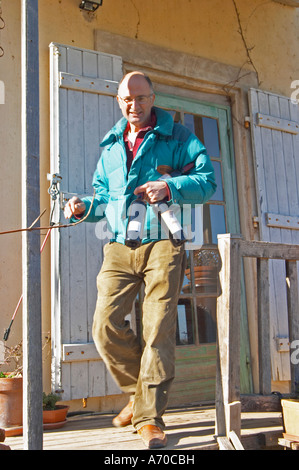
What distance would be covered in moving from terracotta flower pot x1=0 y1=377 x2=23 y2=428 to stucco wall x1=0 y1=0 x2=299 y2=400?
550 millimetres

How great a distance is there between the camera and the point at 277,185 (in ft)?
16.2

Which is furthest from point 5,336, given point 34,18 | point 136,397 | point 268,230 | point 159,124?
point 268,230

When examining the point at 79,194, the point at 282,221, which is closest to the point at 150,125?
the point at 79,194

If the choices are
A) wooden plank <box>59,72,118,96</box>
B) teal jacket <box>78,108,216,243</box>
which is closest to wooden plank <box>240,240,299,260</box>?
teal jacket <box>78,108,216,243</box>

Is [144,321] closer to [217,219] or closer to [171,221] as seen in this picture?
[171,221]

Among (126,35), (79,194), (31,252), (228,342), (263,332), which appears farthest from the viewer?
(126,35)

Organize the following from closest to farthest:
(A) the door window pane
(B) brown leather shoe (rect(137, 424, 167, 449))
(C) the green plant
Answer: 1. (B) brown leather shoe (rect(137, 424, 167, 449))
2. (C) the green plant
3. (A) the door window pane

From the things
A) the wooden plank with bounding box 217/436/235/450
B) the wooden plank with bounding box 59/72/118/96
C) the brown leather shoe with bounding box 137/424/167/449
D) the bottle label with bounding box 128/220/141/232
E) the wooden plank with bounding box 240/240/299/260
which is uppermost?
the wooden plank with bounding box 59/72/118/96

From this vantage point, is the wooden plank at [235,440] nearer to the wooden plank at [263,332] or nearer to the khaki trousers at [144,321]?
the khaki trousers at [144,321]

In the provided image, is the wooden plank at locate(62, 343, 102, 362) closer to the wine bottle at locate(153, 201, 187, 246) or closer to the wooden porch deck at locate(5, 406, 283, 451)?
the wooden porch deck at locate(5, 406, 283, 451)

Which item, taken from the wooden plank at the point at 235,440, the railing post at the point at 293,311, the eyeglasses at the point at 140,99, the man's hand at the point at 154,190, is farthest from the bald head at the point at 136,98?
the wooden plank at the point at 235,440

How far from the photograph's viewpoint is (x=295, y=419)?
306cm

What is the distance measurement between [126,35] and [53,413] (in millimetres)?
2975

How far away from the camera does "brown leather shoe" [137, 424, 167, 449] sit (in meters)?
2.64
